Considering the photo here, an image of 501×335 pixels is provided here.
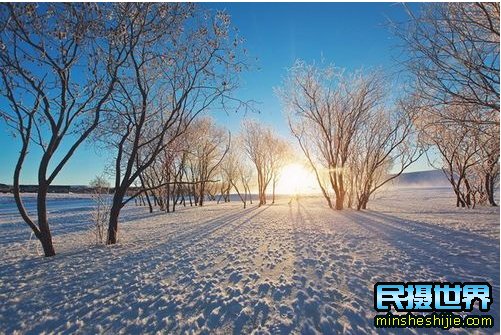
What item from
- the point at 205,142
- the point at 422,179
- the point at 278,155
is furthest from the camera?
the point at 422,179

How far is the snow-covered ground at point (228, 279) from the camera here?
3785mm

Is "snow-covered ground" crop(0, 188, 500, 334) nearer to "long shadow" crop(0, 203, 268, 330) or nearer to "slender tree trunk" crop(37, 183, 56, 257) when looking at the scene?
"long shadow" crop(0, 203, 268, 330)

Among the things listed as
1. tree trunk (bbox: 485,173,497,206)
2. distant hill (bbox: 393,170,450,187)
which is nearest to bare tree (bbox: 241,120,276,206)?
tree trunk (bbox: 485,173,497,206)

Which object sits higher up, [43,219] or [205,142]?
[205,142]

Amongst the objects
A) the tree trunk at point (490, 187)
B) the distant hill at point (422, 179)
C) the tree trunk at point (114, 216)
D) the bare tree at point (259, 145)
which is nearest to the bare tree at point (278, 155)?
the bare tree at point (259, 145)

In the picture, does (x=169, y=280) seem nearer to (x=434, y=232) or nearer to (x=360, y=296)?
(x=360, y=296)

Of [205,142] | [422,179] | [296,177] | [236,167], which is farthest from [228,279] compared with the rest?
[422,179]

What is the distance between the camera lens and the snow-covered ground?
12.4 feet

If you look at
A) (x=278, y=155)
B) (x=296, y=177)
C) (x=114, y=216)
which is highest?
(x=278, y=155)

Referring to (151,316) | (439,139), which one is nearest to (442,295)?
(151,316)

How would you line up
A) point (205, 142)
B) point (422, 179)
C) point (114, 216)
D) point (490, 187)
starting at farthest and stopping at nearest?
1. point (422, 179)
2. point (205, 142)
3. point (490, 187)
4. point (114, 216)

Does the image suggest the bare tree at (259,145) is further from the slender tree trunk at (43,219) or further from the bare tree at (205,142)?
the slender tree trunk at (43,219)

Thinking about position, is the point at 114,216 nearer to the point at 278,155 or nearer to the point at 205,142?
the point at 205,142

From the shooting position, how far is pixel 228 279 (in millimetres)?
5465
